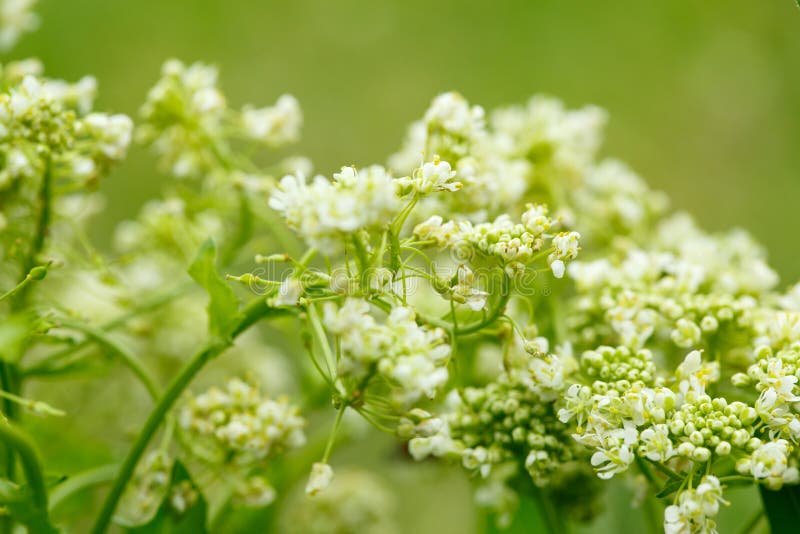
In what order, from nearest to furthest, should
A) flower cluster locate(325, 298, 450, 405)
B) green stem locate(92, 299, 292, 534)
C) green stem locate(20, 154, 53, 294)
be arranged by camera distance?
flower cluster locate(325, 298, 450, 405) < green stem locate(92, 299, 292, 534) < green stem locate(20, 154, 53, 294)

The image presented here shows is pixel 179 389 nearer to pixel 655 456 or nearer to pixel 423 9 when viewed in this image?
pixel 655 456

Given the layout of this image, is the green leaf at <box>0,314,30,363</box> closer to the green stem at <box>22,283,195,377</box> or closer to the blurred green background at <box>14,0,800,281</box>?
the green stem at <box>22,283,195,377</box>

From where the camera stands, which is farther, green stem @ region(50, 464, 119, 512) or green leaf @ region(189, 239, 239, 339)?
green stem @ region(50, 464, 119, 512)

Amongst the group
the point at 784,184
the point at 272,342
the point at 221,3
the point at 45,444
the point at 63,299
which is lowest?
the point at 45,444

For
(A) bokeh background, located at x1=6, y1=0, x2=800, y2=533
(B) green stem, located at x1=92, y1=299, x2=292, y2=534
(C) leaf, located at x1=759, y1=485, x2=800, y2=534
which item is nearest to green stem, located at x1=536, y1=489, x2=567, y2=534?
(C) leaf, located at x1=759, y1=485, x2=800, y2=534

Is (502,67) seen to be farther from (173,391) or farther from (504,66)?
(173,391)

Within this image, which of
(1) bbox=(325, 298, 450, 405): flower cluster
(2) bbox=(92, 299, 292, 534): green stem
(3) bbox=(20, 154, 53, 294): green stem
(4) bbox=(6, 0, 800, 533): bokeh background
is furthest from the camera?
(4) bbox=(6, 0, 800, 533): bokeh background

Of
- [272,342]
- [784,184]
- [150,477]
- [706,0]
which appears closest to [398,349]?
[150,477]

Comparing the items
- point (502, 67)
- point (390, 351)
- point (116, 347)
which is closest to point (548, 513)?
point (390, 351)
